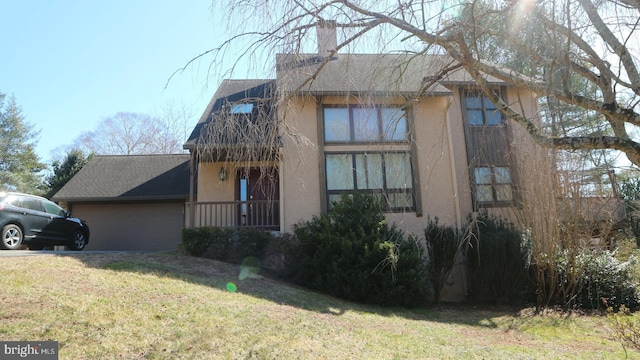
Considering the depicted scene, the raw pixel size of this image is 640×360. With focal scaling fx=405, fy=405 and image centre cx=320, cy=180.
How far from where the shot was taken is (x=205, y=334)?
510cm

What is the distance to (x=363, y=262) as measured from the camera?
372 inches

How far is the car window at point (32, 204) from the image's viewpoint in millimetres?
10663

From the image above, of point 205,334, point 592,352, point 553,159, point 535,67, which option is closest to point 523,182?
point 553,159

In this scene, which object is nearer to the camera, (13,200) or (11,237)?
(11,237)

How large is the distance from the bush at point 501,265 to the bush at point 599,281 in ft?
2.99

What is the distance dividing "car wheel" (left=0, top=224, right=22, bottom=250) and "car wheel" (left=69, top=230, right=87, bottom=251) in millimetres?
1939

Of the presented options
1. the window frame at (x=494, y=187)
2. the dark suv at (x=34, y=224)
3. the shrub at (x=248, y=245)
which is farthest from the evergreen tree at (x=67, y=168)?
the window frame at (x=494, y=187)

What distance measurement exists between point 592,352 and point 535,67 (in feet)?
16.7

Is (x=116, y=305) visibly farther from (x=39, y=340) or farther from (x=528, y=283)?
(x=528, y=283)

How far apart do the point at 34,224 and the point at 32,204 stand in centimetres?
56

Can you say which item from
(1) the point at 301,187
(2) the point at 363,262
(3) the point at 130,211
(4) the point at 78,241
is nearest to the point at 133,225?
(3) the point at 130,211

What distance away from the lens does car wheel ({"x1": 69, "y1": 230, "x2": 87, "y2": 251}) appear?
12302 mm

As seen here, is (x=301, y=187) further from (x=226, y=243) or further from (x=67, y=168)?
(x=67, y=168)

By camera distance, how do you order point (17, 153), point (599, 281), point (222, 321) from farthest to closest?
point (17, 153) → point (599, 281) → point (222, 321)
